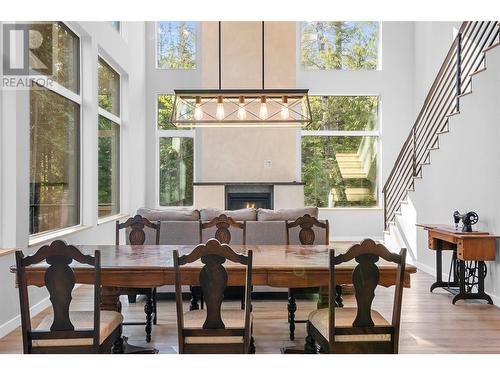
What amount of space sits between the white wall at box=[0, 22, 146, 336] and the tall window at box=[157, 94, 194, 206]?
45cm

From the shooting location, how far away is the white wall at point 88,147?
4.25 meters

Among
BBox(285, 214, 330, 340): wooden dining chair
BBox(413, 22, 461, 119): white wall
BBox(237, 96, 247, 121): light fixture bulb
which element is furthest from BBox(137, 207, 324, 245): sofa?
BBox(413, 22, 461, 119): white wall

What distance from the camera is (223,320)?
2881mm

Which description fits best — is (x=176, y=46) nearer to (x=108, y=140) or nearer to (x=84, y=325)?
(x=108, y=140)

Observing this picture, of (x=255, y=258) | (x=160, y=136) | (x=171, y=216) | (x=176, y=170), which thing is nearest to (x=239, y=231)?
(x=171, y=216)

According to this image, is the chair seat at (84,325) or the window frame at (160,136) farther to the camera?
the window frame at (160,136)

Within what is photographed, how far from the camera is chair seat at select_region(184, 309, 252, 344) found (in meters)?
2.71

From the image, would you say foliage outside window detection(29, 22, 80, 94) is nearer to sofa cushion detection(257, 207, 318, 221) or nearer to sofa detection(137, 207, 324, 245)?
sofa detection(137, 207, 324, 245)

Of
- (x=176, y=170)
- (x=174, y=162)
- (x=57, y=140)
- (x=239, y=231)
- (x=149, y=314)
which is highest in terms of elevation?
(x=57, y=140)

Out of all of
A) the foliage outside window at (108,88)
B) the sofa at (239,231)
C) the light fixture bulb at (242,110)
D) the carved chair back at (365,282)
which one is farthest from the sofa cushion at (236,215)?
the carved chair back at (365,282)

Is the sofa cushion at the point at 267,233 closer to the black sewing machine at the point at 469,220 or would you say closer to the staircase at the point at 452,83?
the black sewing machine at the point at 469,220

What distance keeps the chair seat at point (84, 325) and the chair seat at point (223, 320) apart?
0.44 meters

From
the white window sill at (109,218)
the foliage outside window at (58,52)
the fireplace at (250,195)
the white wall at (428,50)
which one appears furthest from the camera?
the fireplace at (250,195)

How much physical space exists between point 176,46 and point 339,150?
13.8 feet
